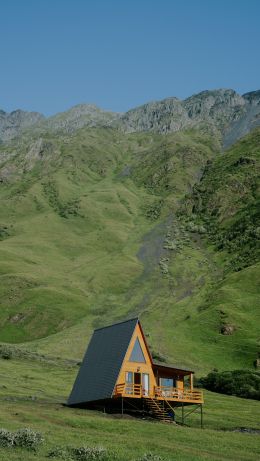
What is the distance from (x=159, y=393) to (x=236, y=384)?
40.1m

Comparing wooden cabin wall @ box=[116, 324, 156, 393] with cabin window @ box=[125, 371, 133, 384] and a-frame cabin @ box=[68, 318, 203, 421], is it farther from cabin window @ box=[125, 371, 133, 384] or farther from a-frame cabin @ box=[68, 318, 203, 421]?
cabin window @ box=[125, 371, 133, 384]

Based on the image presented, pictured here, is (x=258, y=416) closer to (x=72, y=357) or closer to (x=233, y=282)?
(x=72, y=357)

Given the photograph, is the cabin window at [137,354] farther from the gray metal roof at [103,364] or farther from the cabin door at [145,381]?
the cabin door at [145,381]

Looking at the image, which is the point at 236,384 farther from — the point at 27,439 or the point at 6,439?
the point at 6,439

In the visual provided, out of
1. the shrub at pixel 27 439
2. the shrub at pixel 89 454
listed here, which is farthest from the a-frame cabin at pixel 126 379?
the shrub at pixel 89 454

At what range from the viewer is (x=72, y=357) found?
13362 cm

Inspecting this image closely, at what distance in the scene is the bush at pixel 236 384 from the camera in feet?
319

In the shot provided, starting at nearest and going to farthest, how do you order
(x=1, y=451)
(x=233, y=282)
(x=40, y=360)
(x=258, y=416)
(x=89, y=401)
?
(x=1, y=451), (x=89, y=401), (x=258, y=416), (x=40, y=360), (x=233, y=282)

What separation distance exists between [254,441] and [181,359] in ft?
265

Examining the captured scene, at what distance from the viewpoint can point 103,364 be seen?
64.7 meters

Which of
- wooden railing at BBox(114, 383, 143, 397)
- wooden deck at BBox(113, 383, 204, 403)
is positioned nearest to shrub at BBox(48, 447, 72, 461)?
wooden deck at BBox(113, 383, 204, 403)

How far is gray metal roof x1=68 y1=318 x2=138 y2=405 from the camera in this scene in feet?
202

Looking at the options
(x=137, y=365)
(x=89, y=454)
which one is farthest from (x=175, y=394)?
(x=89, y=454)

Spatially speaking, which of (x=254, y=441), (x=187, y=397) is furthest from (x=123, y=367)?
(x=254, y=441)
